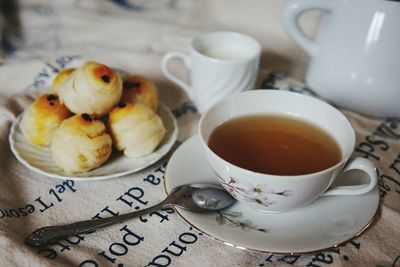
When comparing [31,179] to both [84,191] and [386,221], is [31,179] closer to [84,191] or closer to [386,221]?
[84,191]

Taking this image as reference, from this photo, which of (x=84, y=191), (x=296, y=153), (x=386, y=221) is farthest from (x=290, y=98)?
(x=84, y=191)

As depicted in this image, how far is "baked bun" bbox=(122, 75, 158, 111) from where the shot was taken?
2.21ft

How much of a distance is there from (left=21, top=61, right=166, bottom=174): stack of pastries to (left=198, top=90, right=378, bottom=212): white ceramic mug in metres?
0.10

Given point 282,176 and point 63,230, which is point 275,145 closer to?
point 282,176

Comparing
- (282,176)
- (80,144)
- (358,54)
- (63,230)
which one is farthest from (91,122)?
(358,54)

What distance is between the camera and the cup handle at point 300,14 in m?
0.74

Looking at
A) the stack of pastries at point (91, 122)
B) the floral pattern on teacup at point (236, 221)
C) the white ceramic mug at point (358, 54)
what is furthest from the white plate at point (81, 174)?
the white ceramic mug at point (358, 54)

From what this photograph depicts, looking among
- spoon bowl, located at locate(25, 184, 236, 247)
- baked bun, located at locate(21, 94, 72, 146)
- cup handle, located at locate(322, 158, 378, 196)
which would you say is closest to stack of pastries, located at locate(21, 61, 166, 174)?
baked bun, located at locate(21, 94, 72, 146)

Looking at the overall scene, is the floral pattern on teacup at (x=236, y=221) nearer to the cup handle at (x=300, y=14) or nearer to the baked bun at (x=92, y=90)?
the baked bun at (x=92, y=90)

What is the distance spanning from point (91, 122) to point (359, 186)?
1.11 ft

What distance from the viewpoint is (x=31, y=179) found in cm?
60

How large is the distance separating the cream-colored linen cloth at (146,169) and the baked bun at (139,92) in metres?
0.07

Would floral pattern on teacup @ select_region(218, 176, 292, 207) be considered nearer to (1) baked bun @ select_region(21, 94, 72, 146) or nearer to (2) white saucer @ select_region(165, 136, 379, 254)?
(2) white saucer @ select_region(165, 136, 379, 254)

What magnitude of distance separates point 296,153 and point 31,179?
347 millimetres
